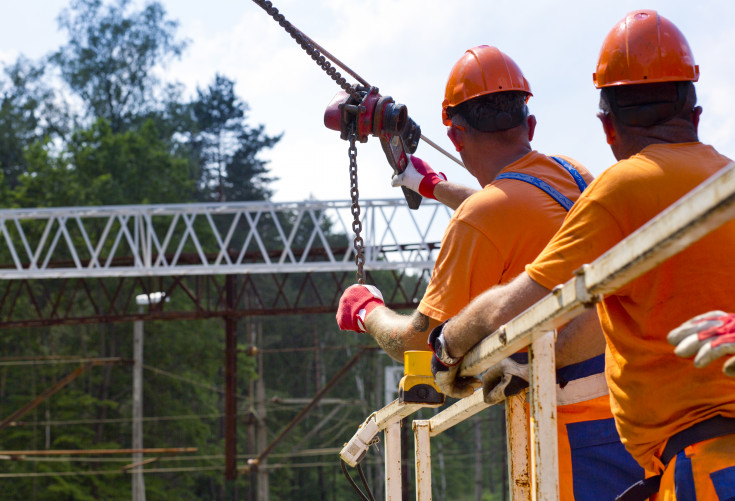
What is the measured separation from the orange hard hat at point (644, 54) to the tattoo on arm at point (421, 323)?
88cm

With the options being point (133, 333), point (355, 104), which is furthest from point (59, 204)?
point (355, 104)

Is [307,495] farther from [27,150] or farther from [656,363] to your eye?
[656,363]

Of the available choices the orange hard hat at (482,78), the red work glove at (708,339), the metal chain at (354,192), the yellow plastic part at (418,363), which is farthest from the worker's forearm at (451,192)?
the red work glove at (708,339)

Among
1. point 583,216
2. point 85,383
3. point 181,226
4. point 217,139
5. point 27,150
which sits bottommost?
point 583,216

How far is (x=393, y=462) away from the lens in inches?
122

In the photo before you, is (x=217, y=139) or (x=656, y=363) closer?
(x=656, y=363)

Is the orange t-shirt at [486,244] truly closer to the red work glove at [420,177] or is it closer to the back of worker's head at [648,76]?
the back of worker's head at [648,76]

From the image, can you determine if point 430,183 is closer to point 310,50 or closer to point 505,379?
point 310,50

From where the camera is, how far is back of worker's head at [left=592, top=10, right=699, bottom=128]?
212 cm

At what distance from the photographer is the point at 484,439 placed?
188 feet

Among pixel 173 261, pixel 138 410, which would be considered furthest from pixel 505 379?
pixel 138 410

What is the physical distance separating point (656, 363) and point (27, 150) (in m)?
34.4

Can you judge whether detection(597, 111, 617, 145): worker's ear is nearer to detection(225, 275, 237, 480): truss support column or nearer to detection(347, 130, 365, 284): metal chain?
detection(347, 130, 365, 284): metal chain

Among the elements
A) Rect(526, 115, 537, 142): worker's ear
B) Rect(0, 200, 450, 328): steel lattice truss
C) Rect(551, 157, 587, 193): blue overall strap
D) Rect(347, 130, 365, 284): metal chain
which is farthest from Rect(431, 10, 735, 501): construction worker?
Rect(0, 200, 450, 328): steel lattice truss
